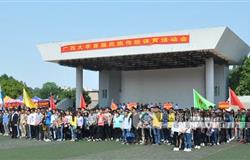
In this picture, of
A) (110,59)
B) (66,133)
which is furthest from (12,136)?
(110,59)

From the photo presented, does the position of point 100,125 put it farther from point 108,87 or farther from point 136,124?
point 108,87

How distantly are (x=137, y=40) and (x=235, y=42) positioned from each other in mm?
7964

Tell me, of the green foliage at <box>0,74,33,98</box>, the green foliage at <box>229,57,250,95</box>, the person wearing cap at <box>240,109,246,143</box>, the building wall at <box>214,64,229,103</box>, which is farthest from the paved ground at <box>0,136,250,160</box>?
the green foliage at <box>0,74,33,98</box>

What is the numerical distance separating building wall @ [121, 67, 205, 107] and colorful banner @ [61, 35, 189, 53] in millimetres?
9332

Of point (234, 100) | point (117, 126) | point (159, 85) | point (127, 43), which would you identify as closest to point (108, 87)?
point (159, 85)

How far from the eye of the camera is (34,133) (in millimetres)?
20922

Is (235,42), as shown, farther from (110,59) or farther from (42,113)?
(42,113)

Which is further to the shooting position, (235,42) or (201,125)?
(235,42)

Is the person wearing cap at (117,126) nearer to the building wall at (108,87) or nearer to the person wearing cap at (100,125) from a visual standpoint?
the person wearing cap at (100,125)

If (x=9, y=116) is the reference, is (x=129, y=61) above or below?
above

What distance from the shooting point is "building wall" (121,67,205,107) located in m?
39.9

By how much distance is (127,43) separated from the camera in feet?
107

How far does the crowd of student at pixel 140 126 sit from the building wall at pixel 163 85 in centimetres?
2062

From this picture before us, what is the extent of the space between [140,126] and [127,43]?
1553cm
